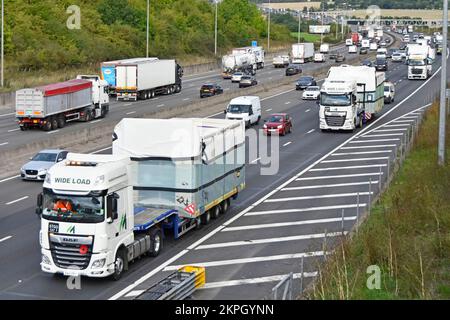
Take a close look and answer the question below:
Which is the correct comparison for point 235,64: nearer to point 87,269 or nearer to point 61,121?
point 61,121

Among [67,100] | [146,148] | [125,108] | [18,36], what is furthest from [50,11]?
[146,148]

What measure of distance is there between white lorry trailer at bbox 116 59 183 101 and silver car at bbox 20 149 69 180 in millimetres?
32021

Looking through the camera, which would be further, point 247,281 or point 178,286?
point 247,281

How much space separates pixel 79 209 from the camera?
68.0ft

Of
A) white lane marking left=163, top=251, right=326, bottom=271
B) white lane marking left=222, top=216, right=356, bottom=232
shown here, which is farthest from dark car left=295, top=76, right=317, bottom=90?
white lane marking left=163, top=251, right=326, bottom=271

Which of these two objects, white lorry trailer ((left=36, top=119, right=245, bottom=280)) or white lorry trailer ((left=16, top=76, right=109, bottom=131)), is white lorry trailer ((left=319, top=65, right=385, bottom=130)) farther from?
white lorry trailer ((left=36, top=119, right=245, bottom=280))

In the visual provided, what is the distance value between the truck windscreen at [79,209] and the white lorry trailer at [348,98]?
3107cm

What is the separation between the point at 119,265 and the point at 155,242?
2337 mm

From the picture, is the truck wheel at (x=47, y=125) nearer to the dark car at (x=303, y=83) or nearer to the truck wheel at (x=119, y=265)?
the truck wheel at (x=119, y=265)

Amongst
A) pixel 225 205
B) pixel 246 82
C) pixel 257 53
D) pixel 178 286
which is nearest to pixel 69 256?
pixel 178 286

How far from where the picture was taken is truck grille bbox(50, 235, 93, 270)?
20781 mm

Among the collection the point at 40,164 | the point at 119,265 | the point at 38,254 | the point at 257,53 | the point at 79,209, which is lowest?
the point at 38,254

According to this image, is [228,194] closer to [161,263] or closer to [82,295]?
[161,263]

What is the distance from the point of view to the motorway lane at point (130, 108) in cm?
4787
